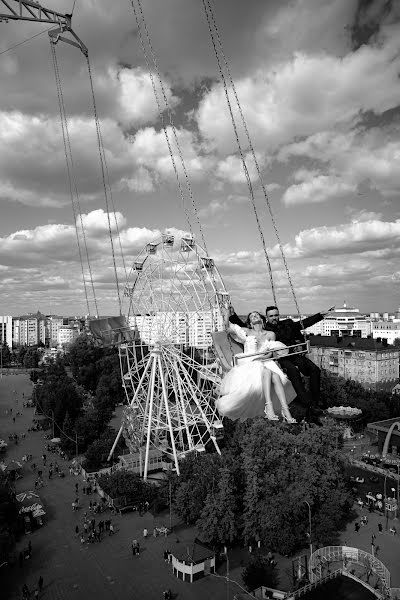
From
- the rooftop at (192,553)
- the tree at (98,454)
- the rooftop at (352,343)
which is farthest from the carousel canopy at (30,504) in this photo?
the rooftop at (352,343)

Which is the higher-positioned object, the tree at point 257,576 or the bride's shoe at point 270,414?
the bride's shoe at point 270,414

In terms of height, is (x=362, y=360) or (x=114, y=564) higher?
(x=362, y=360)

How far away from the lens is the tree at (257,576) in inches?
866

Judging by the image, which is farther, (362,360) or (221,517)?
(362,360)

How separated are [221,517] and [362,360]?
177 feet

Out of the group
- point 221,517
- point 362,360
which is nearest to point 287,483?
point 221,517

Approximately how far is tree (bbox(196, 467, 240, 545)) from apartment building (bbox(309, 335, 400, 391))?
156ft

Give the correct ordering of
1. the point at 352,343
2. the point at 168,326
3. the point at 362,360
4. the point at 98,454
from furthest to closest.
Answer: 1. the point at 352,343
2. the point at 362,360
3. the point at 98,454
4. the point at 168,326

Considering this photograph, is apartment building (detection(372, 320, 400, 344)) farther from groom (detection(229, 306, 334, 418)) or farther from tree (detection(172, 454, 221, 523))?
groom (detection(229, 306, 334, 418))

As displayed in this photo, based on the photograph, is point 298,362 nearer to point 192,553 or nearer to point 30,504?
point 192,553

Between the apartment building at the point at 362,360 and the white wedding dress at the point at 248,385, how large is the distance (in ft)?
213

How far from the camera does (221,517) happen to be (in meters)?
25.3

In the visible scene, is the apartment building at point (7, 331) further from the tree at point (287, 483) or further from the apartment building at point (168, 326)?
the tree at point (287, 483)

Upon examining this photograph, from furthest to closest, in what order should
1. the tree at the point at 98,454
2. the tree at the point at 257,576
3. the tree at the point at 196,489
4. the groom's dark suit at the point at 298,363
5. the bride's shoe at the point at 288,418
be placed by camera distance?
the tree at the point at 98,454 → the tree at the point at 196,489 → the tree at the point at 257,576 → the groom's dark suit at the point at 298,363 → the bride's shoe at the point at 288,418
